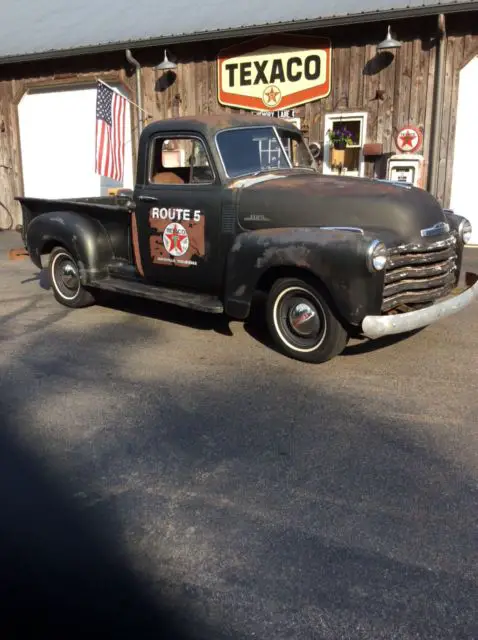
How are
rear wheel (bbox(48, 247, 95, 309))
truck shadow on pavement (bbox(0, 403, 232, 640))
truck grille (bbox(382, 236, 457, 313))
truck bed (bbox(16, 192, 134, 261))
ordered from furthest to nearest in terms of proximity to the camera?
rear wheel (bbox(48, 247, 95, 309)) → truck bed (bbox(16, 192, 134, 261)) → truck grille (bbox(382, 236, 457, 313)) → truck shadow on pavement (bbox(0, 403, 232, 640))

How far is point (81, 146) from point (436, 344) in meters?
10.5

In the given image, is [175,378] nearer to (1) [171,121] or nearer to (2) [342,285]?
(2) [342,285]

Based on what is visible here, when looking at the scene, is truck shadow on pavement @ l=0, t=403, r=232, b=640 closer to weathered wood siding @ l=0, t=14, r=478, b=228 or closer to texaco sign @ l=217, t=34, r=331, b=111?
weathered wood siding @ l=0, t=14, r=478, b=228

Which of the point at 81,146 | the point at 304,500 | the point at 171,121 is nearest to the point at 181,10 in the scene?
the point at 81,146

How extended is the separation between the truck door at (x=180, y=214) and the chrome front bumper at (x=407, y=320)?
1.56 metres

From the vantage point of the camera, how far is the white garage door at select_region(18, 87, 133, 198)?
520 inches

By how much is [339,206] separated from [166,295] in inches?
71.5

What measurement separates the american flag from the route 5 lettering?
2717 millimetres

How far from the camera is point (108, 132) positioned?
816 cm

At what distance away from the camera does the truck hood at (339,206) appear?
4.50m

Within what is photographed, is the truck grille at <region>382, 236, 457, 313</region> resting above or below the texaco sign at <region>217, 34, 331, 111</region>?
below

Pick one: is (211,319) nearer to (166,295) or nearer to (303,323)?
(166,295)

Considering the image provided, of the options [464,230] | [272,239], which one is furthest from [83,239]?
[464,230]

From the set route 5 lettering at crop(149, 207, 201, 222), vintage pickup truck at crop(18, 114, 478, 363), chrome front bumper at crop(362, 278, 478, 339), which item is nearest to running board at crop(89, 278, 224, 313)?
vintage pickup truck at crop(18, 114, 478, 363)
